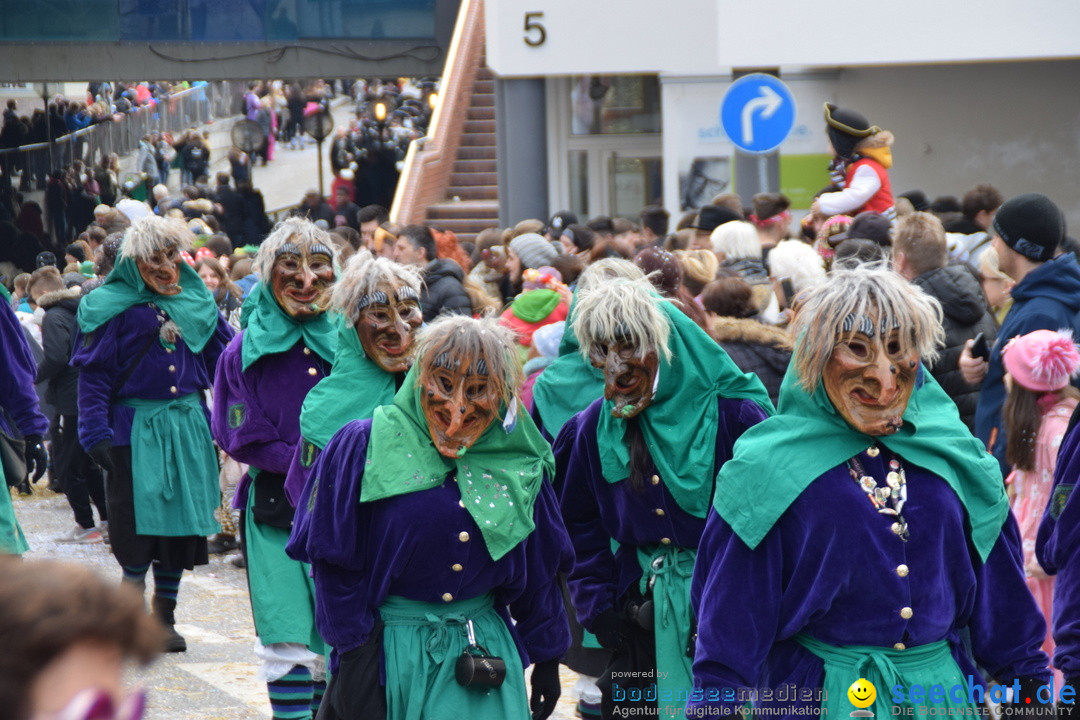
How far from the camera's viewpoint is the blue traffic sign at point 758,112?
33.4ft

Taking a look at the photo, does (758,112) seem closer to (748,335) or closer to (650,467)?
(748,335)

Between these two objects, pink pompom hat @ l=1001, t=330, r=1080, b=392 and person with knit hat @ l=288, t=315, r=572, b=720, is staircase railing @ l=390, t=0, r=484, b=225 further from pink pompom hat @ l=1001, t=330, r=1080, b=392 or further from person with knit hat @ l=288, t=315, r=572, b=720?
person with knit hat @ l=288, t=315, r=572, b=720

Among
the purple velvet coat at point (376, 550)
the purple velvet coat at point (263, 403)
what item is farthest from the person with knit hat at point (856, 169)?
the purple velvet coat at point (376, 550)

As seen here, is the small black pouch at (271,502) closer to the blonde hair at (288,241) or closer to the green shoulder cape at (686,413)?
the blonde hair at (288,241)

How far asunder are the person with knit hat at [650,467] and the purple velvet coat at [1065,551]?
88 centimetres

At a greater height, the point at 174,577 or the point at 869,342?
the point at 869,342

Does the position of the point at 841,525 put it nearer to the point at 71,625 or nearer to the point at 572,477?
the point at 572,477

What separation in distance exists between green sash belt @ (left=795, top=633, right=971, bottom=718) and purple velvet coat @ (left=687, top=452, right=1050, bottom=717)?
24 millimetres

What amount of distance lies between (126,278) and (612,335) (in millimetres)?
3579

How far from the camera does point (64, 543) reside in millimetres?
10633

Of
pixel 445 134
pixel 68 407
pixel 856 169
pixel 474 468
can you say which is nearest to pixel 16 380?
pixel 474 468

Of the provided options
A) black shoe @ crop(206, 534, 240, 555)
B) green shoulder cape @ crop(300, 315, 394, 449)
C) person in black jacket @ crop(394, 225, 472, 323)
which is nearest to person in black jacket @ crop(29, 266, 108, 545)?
black shoe @ crop(206, 534, 240, 555)

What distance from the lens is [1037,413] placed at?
546 centimetres

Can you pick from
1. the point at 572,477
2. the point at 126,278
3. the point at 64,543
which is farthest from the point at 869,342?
the point at 64,543
